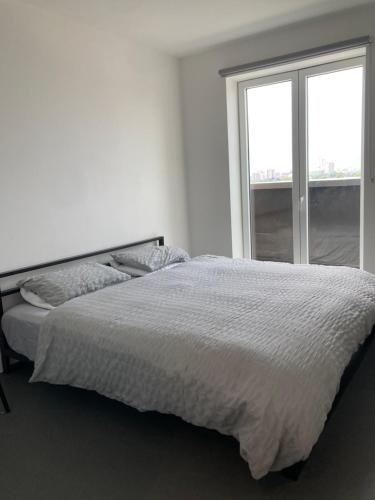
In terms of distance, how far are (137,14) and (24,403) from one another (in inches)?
110

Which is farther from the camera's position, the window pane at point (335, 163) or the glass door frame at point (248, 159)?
the glass door frame at point (248, 159)

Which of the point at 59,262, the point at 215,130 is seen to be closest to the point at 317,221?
the point at 215,130

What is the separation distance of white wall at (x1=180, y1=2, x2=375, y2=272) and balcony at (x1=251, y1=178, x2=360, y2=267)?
0.98 feet

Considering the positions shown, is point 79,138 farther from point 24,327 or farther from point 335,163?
point 335,163

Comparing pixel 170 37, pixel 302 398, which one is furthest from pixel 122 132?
pixel 302 398

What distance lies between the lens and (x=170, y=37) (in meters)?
3.68

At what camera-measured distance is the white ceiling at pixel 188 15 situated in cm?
298

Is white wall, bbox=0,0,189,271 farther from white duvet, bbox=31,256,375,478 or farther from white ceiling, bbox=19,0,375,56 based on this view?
white duvet, bbox=31,256,375,478

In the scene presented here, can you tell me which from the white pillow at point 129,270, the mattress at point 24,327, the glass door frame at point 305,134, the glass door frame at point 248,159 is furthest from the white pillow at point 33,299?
the glass door frame at point 305,134

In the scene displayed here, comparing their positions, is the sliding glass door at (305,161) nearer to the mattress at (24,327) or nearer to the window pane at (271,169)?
the window pane at (271,169)

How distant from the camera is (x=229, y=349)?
6.08 feet

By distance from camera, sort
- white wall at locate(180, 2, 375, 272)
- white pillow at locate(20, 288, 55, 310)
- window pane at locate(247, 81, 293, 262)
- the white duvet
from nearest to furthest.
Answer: the white duvet → white pillow at locate(20, 288, 55, 310) → white wall at locate(180, 2, 375, 272) → window pane at locate(247, 81, 293, 262)

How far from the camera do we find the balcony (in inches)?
152

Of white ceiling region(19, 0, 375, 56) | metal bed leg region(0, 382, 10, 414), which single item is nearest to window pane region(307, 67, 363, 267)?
white ceiling region(19, 0, 375, 56)
